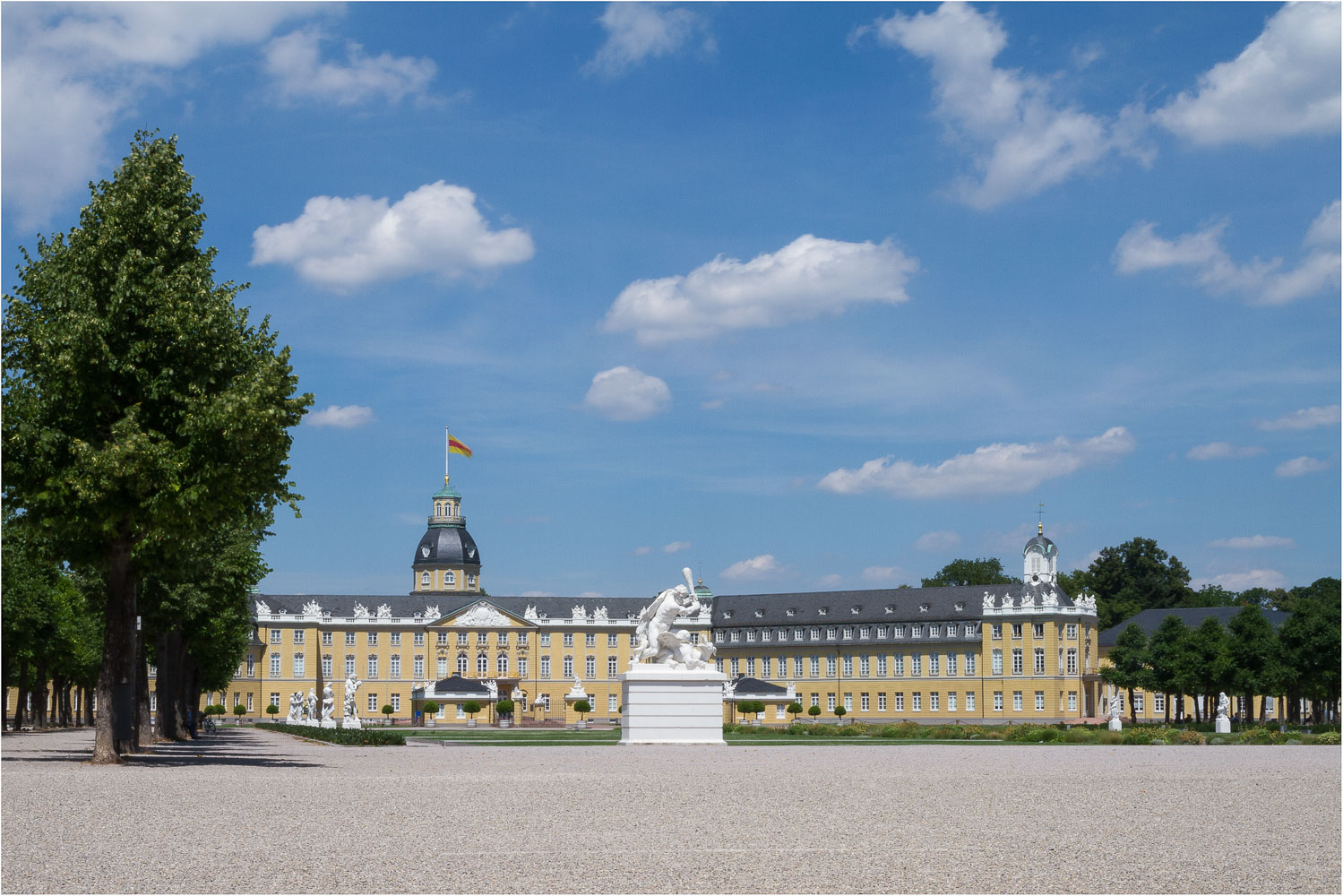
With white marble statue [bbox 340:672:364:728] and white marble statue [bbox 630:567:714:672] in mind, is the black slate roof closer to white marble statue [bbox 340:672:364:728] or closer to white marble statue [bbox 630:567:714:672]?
white marble statue [bbox 340:672:364:728]

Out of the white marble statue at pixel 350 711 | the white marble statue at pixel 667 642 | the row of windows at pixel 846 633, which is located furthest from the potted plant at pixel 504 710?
the white marble statue at pixel 667 642

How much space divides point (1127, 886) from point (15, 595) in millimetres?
59179

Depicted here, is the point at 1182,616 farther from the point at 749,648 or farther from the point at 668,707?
the point at 668,707

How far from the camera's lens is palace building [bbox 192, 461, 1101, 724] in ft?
483

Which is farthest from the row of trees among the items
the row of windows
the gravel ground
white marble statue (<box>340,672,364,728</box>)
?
the gravel ground

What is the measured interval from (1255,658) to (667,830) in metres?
77.8

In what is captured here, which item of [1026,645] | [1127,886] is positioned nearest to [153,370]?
[1127,886]

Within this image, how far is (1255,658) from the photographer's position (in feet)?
279

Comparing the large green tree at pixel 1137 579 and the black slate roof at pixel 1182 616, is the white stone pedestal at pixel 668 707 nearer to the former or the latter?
the black slate roof at pixel 1182 616

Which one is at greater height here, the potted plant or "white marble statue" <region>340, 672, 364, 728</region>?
"white marble statue" <region>340, 672, 364, 728</region>

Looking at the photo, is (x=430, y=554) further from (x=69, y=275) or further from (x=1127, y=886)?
(x=1127, y=886)

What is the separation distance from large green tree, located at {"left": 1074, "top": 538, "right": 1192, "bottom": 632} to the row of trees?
5886cm

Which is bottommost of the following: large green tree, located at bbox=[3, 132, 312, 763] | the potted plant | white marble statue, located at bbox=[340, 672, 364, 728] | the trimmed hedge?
the potted plant

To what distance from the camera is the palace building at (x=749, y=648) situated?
14725cm
